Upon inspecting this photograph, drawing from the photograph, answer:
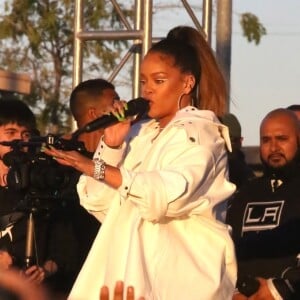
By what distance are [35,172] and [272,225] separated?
6.27ft

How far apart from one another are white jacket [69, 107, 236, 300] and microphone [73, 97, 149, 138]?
0.12m

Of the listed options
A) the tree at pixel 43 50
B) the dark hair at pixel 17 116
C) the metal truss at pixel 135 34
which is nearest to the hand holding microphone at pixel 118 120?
the dark hair at pixel 17 116

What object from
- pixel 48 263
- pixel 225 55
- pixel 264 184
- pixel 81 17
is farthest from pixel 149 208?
pixel 225 55

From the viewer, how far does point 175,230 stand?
14.2 ft

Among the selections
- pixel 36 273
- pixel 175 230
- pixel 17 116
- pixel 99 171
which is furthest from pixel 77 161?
pixel 17 116

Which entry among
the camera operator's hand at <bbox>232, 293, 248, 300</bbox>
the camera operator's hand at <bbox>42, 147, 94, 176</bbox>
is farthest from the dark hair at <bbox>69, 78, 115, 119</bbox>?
the camera operator's hand at <bbox>42, 147, 94, 176</bbox>

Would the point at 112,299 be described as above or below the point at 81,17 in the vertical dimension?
below

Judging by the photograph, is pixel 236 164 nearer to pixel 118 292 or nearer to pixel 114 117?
pixel 114 117

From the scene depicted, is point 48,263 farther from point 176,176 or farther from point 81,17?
point 81,17

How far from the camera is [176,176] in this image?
161 inches

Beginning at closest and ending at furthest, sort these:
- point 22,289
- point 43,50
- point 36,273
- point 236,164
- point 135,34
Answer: point 22,289 < point 36,273 < point 236,164 < point 135,34 < point 43,50

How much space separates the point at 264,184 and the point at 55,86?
2043 cm

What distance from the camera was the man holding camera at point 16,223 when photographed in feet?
17.5

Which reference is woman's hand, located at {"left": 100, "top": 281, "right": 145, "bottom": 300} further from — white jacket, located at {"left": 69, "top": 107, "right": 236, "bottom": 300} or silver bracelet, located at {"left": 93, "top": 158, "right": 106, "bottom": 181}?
silver bracelet, located at {"left": 93, "top": 158, "right": 106, "bottom": 181}
